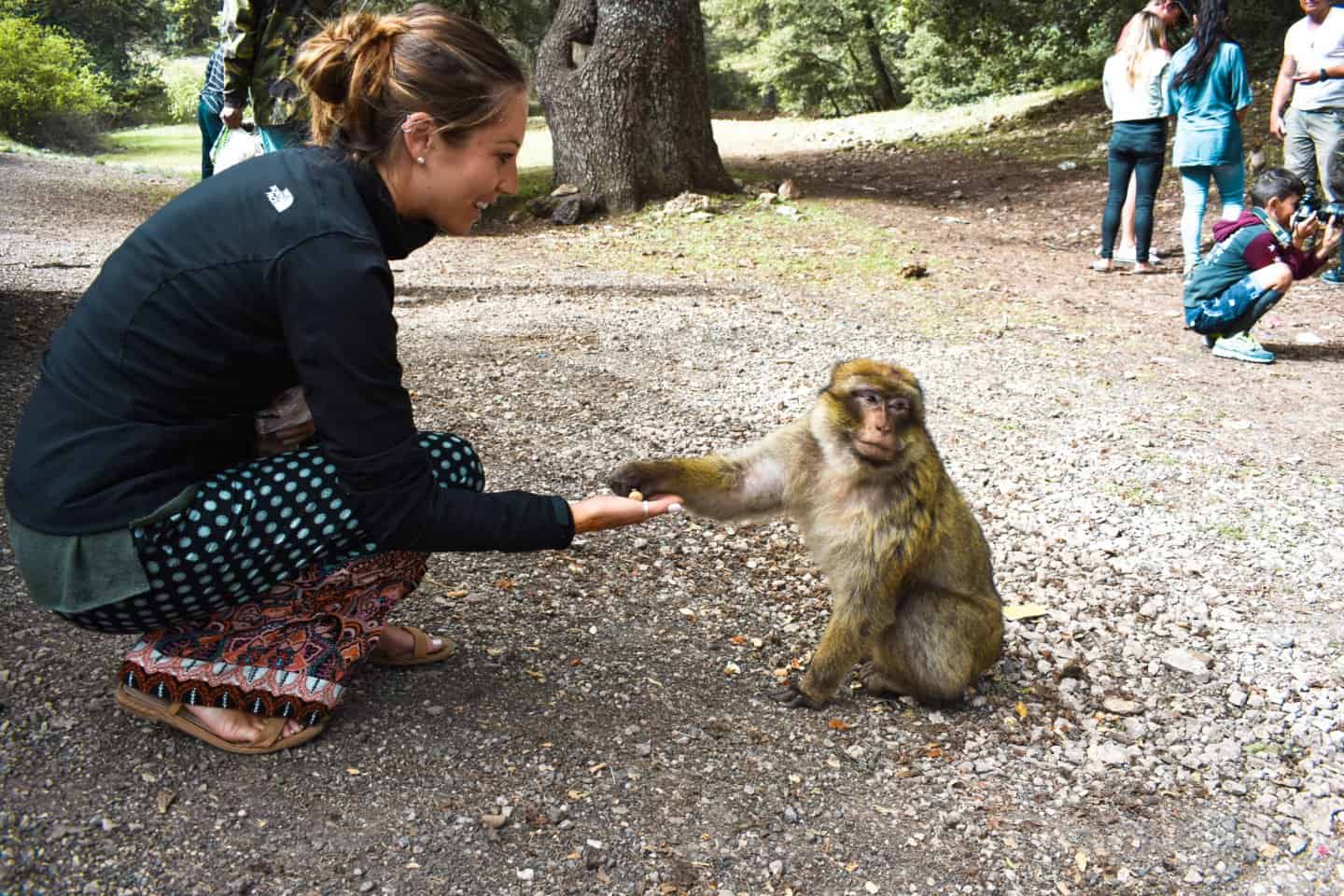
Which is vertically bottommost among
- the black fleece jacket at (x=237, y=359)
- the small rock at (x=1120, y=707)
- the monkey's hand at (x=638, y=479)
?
the small rock at (x=1120, y=707)

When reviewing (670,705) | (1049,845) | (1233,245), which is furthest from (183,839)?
(1233,245)

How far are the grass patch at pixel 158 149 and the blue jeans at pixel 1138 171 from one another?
11799 mm

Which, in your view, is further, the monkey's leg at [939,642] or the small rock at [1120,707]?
the small rock at [1120,707]

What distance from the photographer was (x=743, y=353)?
5.78m

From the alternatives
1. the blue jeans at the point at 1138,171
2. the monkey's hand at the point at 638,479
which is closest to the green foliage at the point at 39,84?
the blue jeans at the point at 1138,171

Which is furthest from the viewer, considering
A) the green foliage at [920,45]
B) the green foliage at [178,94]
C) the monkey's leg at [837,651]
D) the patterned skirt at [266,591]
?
the green foliage at [178,94]

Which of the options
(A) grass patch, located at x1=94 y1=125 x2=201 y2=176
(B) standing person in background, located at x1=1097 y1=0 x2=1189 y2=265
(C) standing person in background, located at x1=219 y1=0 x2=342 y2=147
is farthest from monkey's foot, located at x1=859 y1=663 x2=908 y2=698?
(A) grass patch, located at x1=94 y1=125 x2=201 y2=176

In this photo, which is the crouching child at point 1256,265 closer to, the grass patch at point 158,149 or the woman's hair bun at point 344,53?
the woman's hair bun at point 344,53

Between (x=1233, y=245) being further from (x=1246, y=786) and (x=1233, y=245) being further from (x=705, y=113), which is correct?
(x=705, y=113)

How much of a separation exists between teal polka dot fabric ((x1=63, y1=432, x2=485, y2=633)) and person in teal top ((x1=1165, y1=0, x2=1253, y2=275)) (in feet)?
20.0

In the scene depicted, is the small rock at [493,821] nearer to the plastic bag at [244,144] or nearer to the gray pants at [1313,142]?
the plastic bag at [244,144]

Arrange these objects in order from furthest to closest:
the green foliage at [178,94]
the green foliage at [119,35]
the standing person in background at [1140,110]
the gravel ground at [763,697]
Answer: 1. the green foliage at [178,94]
2. the green foliage at [119,35]
3. the standing person in background at [1140,110]
4. the gravel ground at [763,697]

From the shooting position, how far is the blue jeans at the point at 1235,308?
5.76 meters

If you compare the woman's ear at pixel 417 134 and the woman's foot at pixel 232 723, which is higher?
the woman's ear at pixel 417 134
